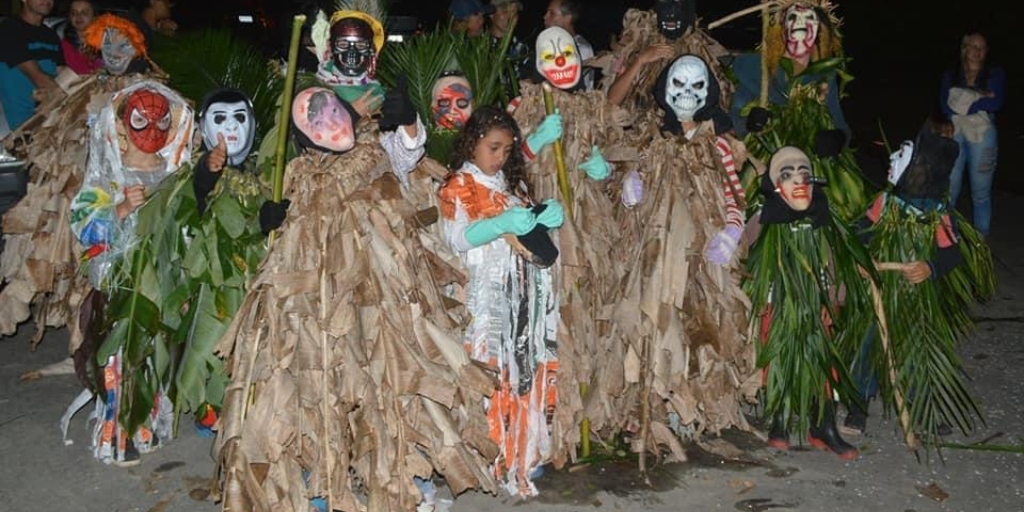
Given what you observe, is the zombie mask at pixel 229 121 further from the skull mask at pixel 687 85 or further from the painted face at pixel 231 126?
the skull mask at pixel 687 85

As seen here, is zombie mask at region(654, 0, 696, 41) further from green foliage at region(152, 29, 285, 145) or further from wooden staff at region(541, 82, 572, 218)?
green foliage at region(152, 29, 285, 145)

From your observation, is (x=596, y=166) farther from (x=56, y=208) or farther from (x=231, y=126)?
(x=56, y=208)

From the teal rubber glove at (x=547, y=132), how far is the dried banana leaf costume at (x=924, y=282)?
69.2 inches

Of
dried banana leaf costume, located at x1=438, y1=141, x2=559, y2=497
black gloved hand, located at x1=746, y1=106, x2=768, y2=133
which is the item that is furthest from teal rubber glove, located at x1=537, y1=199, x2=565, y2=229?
black gloved hand, located at x1=746, y1=106, x2=768, y2=133

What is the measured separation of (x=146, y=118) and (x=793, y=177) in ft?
10.1

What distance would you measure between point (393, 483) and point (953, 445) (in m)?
3.04

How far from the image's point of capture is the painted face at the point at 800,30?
568cm

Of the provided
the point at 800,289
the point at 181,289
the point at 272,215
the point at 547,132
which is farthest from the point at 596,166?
the point at 181,289

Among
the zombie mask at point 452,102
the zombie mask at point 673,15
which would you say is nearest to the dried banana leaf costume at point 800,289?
the zombie mask at point 673,15

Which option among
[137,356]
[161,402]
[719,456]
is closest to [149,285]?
[137,356]

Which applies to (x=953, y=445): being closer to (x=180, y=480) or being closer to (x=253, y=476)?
(x=253, y=476)

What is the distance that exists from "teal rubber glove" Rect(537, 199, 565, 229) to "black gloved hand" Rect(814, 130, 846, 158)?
142 centimetres

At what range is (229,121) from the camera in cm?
498

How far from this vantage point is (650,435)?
533 cm
